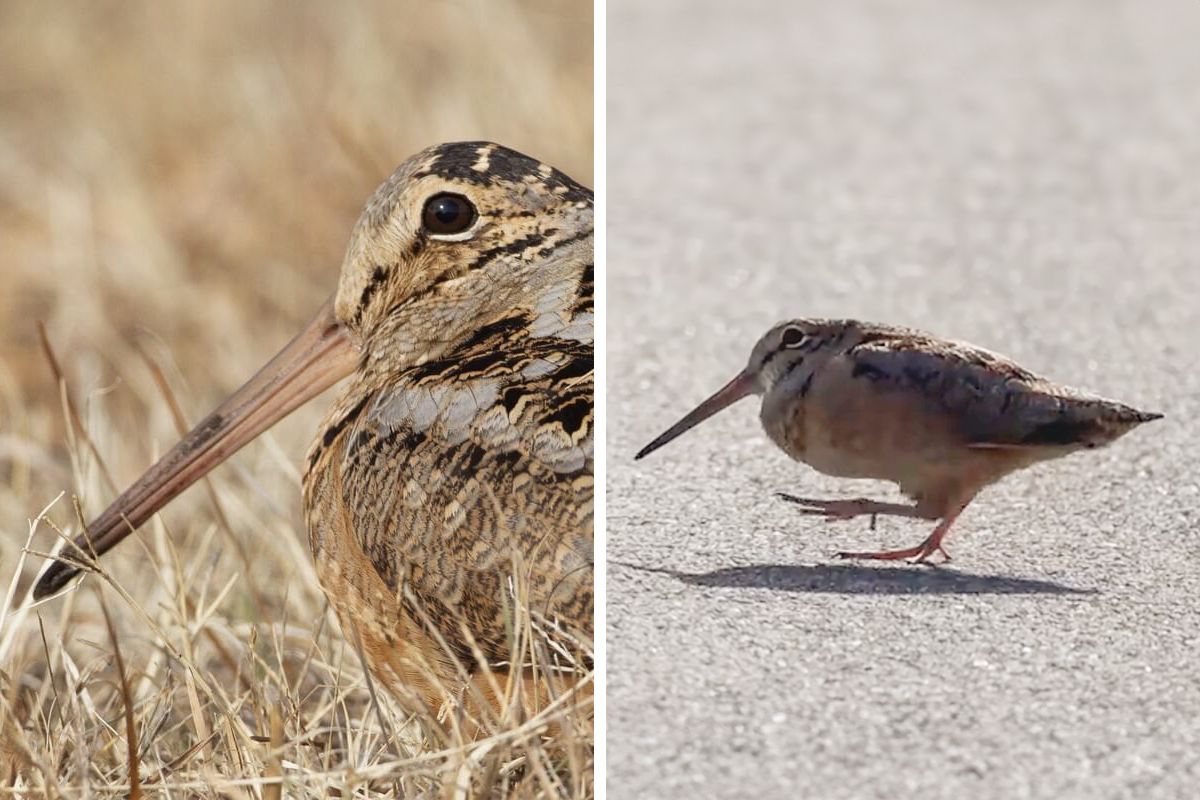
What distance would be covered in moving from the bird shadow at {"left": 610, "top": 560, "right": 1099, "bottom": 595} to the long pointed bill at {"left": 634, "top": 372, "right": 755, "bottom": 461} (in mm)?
220

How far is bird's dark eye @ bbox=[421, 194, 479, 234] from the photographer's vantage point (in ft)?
6.84

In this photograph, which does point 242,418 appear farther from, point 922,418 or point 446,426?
point 922,418

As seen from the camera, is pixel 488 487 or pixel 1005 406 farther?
pixel 1005 406

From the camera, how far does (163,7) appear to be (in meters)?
4.89

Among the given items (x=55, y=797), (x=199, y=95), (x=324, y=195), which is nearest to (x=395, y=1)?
(x=199, y=95)

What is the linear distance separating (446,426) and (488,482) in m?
0.08

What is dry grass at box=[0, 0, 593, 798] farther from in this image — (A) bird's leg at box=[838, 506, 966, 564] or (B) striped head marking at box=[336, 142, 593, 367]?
(A) bird's leg at box=[838, 506, 966, 564]

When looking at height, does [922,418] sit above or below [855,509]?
above

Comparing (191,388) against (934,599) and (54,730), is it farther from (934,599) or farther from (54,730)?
(934,599)

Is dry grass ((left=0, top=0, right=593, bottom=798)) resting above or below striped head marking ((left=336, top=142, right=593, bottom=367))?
below

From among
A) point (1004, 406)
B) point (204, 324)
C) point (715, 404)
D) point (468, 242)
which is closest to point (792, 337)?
point (715, 404)

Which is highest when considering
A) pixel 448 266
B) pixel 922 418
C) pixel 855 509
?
pixel 448 266

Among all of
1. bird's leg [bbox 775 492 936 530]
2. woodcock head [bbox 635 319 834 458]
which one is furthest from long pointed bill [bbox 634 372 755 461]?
bird's leg [bbox 775 492 936 530]

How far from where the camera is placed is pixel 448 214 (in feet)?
6.86
